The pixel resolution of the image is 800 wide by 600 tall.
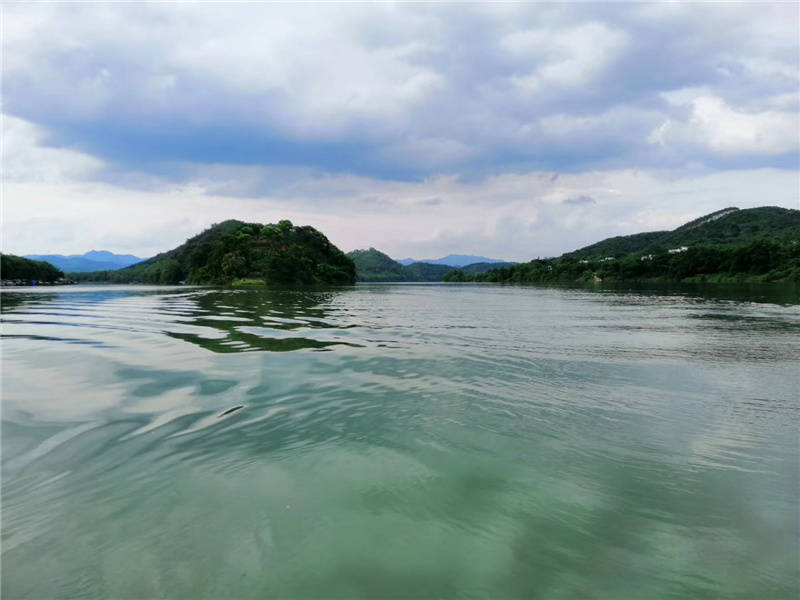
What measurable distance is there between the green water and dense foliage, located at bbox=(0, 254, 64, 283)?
612ft

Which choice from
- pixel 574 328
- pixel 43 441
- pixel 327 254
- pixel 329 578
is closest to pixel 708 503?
pixel 329 578

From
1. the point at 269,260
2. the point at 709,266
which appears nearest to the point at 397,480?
the point at 269,260

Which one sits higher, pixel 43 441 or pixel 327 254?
pixel 327 254

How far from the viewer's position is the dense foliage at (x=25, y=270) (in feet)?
502

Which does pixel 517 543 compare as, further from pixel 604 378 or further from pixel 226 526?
pixel 604 378

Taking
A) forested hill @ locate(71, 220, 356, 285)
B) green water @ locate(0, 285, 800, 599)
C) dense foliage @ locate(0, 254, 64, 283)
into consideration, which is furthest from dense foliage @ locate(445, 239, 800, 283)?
dense foliage @ locate(0, 254, 64, 283)

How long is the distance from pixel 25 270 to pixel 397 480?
210m

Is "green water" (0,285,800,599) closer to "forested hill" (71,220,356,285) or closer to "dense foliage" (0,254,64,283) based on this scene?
"forested hill" (71,220,356,285)

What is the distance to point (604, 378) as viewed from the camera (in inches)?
443

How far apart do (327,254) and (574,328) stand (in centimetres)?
18075

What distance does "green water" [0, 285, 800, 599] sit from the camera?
3854mm

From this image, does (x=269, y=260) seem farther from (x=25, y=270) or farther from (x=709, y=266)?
(x=709, y=266)

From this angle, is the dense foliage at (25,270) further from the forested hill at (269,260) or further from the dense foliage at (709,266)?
the dense foliage at (709,266)

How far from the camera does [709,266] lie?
129 meters
